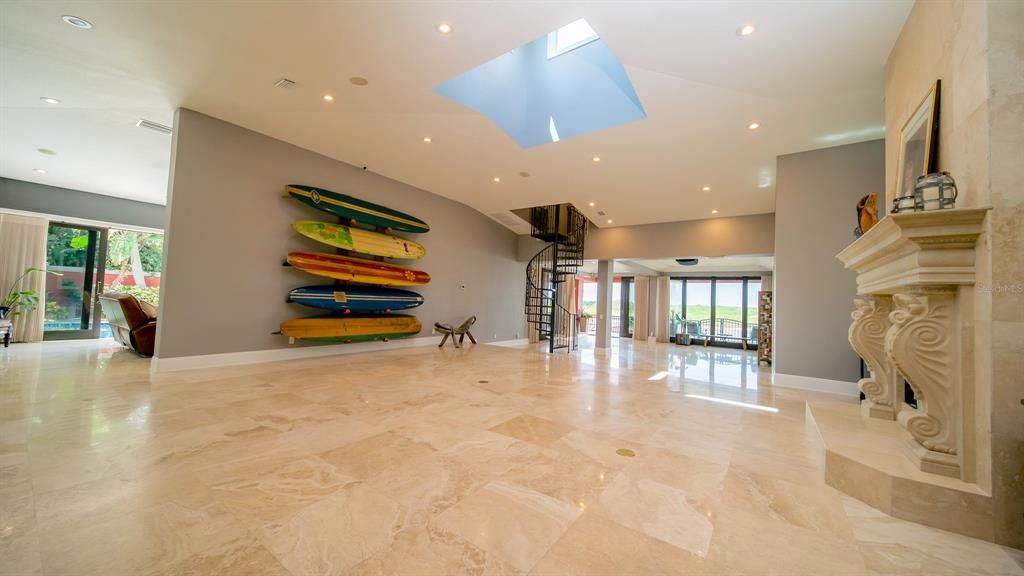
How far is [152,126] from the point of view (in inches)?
187

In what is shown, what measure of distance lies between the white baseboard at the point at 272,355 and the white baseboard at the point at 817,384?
249 inches

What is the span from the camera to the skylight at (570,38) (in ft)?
15.1

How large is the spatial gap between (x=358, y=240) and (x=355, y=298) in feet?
3.34

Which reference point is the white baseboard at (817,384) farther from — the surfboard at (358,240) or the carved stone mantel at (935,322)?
the surfboard at (358,240)

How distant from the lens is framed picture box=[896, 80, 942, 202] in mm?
2100

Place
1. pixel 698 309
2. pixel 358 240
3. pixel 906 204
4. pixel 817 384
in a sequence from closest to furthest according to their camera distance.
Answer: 1. pixel 906 204
2. pixel 817 384
3. pixel 358 240
4. pixel 698 309

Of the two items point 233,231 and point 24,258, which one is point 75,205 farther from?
point 233,231

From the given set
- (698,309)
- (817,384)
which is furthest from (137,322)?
(698,309)

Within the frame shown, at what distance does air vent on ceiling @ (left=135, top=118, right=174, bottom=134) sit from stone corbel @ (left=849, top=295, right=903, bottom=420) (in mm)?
8131

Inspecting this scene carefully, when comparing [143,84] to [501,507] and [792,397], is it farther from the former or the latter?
[792,397]

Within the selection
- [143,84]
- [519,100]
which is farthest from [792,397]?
[143,84]

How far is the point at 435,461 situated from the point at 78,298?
993cm

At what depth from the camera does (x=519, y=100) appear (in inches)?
197

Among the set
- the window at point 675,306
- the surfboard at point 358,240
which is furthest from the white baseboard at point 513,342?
the window at point 675,306
